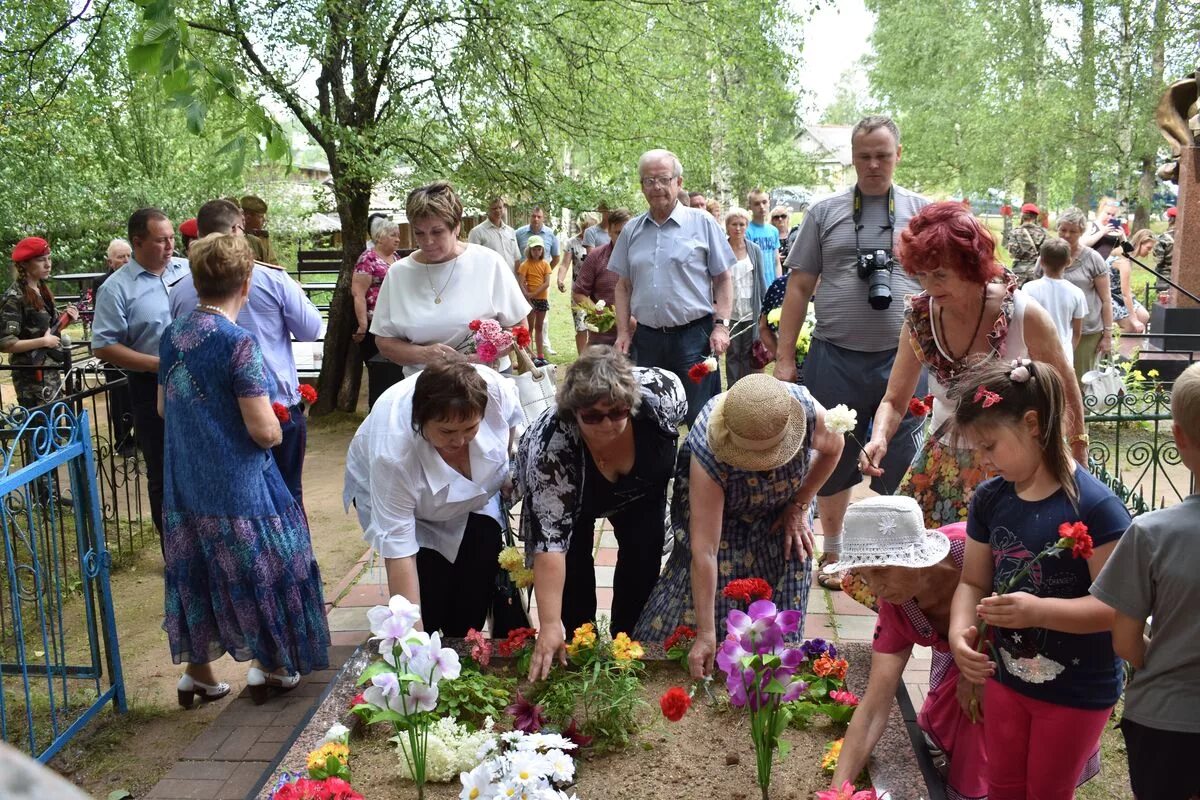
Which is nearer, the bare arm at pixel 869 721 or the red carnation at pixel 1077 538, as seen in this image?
the red carnation at pixel 1077 538

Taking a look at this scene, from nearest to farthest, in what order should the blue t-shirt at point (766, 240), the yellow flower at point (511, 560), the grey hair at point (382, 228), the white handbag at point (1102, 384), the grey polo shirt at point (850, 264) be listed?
the yellow flower at point (511, 560)
the grey polo shirt at point (850, 264)
the white handbag at point (1102, 384)
the grey hair at point (382, 228)
the blue t-shirt at point (766, 240)

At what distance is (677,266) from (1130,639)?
148 inches

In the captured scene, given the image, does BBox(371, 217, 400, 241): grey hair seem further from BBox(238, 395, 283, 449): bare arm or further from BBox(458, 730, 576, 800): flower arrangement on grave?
BBox(458, 730, 576, 800): flower arrangement on grave

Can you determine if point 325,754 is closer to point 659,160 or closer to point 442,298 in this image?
point 442,298

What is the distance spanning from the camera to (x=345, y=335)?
8922 millimetres

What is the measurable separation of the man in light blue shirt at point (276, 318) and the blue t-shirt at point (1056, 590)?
2.95m

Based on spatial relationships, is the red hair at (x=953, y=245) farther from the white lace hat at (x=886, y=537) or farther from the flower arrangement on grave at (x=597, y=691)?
the flower arrangement on grave at (x=597, y=691)

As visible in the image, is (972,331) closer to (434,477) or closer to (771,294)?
(434,477)

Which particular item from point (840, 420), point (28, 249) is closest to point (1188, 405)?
point (840, 420)

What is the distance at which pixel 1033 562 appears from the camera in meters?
2.18

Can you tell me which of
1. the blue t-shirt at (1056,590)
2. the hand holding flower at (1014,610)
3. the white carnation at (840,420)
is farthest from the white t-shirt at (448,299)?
the hand holding flower at (1014,610)

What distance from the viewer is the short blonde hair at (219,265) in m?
3.42

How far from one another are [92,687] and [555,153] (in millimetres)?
→ 5692

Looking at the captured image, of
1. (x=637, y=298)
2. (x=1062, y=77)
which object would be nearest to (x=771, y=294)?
(x=637, y=298)
